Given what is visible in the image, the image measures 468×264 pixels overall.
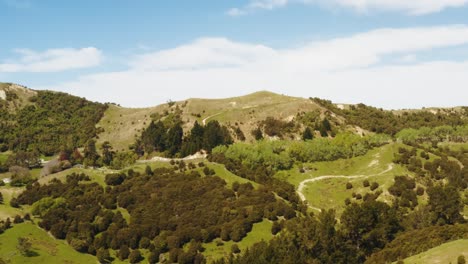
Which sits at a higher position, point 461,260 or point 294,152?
point 294,152

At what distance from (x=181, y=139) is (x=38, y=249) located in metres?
78.5

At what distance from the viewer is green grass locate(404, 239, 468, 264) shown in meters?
39.7

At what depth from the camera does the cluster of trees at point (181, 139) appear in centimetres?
13138

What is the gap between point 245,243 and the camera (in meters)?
70.4

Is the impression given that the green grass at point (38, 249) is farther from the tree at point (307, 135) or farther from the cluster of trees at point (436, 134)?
the cluster of trees at point (436, 134)

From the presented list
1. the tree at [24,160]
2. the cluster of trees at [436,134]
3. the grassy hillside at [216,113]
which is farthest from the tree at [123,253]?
the cluster of trees at [436,134]

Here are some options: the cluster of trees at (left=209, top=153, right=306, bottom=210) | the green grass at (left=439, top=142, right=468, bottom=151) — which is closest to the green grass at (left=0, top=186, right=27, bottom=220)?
the cluster of trees at (left=209, top=153, right=306, bottom=210)

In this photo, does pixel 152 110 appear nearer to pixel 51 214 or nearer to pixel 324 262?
pixel 51 214

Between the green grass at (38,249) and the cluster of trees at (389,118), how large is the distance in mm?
116544

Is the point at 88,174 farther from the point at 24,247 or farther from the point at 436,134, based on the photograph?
the point at 436,134

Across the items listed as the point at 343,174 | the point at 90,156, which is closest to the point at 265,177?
the point at 343,174

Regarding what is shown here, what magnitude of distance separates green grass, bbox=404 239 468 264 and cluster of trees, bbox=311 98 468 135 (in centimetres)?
11699

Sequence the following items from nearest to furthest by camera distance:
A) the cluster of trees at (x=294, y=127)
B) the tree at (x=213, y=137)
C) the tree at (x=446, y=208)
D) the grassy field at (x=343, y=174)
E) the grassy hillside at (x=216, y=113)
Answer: the tree at (x=446, y=208) < the grassy field at (x=343, y=174) < the tree at (x=213, y=137) < the cluster of trees at (x=294, y=127) < the grassy hillside at (x=216, y=113)

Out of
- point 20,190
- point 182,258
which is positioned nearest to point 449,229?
point 182,258
